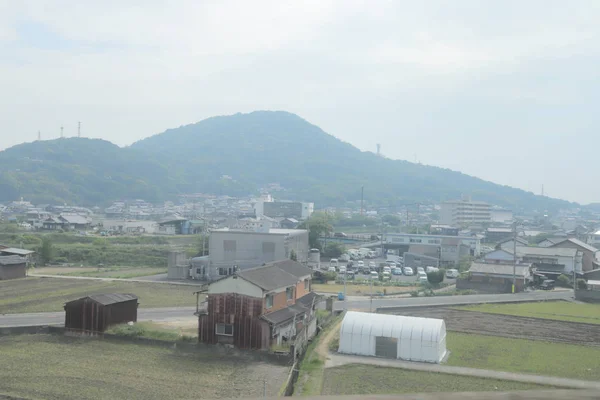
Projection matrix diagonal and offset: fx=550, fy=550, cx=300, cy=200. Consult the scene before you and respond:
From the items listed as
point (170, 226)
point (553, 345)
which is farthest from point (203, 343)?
point (170, 226)

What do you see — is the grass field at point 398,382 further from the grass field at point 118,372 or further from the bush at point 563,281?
the bush at point 563,281

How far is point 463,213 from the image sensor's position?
10869 centimetres

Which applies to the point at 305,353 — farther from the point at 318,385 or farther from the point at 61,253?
the point at 61,253

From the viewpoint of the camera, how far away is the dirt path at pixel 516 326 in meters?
20.0

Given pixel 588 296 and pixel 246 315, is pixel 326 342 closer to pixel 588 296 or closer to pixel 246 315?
pixel 246 315

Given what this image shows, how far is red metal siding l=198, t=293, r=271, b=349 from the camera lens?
1706cm

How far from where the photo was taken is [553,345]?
1861cm

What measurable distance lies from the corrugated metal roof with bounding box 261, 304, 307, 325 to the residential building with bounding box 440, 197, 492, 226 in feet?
299

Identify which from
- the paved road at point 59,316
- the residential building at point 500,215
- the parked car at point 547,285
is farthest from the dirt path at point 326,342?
the residential building at point 500,215

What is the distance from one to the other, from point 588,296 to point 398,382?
20.7 meters

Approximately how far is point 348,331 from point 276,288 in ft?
9.49

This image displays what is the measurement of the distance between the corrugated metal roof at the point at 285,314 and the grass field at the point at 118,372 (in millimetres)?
1798

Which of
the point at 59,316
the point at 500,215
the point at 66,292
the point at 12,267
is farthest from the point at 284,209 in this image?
the point at 59,316

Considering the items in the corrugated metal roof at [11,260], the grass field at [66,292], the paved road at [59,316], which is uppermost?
the corrugated metal roof at [11,260]
